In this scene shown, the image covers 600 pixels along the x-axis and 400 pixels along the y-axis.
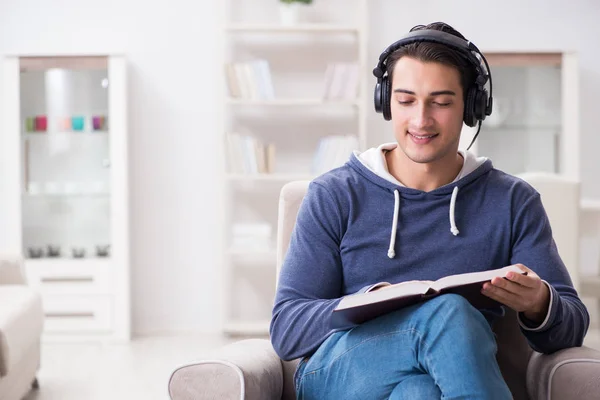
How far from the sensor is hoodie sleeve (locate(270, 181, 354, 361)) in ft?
5.80

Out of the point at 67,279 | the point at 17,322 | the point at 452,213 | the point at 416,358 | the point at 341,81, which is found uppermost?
the point at 341,81

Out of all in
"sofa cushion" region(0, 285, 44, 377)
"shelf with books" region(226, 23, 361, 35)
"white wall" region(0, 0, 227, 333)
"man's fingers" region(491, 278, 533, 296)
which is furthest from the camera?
"white wall" region(0, 0, 227, 333)

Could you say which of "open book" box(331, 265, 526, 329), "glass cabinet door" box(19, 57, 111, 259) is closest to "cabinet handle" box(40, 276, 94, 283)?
"glass cabinet door" box(19, 57, 111, 259)

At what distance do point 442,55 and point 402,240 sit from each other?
39 cm

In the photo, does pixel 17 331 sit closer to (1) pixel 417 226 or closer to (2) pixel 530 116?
(1) pixel 417 226

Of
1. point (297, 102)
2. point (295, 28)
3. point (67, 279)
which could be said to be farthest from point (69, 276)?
point (295, 28)

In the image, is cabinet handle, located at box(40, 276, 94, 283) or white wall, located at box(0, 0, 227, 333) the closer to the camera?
cabinet handle, located at box(40, 276, 94, 283)

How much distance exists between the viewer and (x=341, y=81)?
4688 mm

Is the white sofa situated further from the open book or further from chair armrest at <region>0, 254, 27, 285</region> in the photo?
the open book

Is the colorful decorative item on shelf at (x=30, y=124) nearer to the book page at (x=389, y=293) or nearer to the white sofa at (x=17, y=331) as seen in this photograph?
the white sofa at (x=17, y=331)

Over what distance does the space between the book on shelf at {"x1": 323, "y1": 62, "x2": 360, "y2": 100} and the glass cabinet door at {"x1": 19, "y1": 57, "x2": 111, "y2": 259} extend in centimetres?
115

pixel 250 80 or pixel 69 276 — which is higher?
pixel 250 80

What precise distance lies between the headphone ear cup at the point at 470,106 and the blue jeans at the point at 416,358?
0.49 m

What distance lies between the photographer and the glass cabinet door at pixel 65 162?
4734 millimetres
